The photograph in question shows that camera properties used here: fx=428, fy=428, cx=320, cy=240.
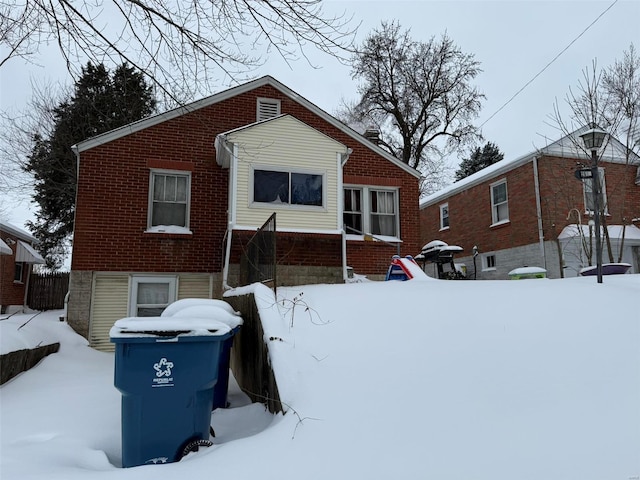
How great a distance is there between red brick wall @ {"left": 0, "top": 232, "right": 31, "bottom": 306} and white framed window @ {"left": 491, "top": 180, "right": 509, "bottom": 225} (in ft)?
67.7

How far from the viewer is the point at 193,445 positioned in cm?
345

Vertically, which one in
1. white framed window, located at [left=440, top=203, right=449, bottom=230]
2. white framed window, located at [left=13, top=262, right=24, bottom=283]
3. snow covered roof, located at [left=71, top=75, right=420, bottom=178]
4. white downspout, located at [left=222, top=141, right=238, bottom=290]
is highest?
snow covered roof, located at [left=71, top=75, right=420, bottom=178]

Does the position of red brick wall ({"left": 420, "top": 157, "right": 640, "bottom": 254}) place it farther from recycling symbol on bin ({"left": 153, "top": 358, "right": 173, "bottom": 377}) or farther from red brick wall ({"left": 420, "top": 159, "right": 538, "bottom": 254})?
recycling symbol on bin ({"left": 153, "top": 358, "right": 173, "bottom": 377})

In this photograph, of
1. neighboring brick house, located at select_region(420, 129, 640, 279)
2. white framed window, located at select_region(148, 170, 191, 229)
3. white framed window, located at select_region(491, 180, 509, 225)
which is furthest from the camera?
white framed window, located at select_region(491, 180, 509, 225)

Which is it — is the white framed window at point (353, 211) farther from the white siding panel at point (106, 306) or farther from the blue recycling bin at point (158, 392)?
the blue recycling bin at point (158, 392)

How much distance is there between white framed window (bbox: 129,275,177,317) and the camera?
962 centimetres

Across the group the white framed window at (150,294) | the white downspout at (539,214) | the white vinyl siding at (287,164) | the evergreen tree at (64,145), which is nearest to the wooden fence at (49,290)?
the evergreen tree at (64,145)

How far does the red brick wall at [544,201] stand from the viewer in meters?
14.0


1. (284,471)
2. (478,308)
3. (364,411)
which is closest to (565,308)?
(478,308)

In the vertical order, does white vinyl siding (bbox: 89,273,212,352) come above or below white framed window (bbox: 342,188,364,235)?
below

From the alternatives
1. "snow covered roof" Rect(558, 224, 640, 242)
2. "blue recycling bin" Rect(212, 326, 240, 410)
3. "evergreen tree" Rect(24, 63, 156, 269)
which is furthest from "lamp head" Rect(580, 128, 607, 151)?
"evergreen tree" Rect(24, 63, 156, 269)

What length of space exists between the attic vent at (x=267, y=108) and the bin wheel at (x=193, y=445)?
29.9ft

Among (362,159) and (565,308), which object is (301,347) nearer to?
(565,308)

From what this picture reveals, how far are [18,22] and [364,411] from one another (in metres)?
5.46
